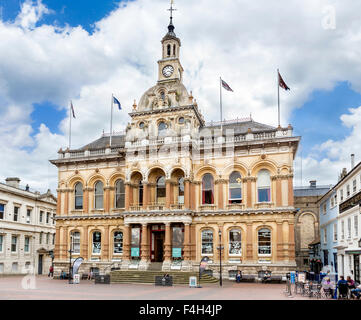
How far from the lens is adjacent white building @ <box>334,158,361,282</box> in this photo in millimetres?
29562

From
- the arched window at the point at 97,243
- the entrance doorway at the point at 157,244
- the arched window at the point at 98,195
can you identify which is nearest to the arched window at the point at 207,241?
the entrance doorway at the point at 157,244

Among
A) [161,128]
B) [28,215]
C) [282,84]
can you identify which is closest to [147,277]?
[161,128]

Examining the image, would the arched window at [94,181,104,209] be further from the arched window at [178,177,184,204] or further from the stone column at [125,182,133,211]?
the arched window at [178,177,184,204]

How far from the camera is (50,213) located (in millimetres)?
57469

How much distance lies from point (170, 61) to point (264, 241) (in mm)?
23365

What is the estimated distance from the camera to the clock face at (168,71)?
46.5 metres

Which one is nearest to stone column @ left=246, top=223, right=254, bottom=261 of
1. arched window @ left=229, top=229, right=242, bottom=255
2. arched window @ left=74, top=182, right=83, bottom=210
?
arched window @ left=229, top=229, right=242, bottom=255

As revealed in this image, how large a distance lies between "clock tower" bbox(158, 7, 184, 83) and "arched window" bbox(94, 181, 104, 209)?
1396 centimetres

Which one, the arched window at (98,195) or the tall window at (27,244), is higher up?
the arched window at (98,195)

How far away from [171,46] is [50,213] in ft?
96.9

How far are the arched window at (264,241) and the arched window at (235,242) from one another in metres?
1.90

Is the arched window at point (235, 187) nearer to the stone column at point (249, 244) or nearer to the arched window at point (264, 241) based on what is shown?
the stone column at point (249, 244)
